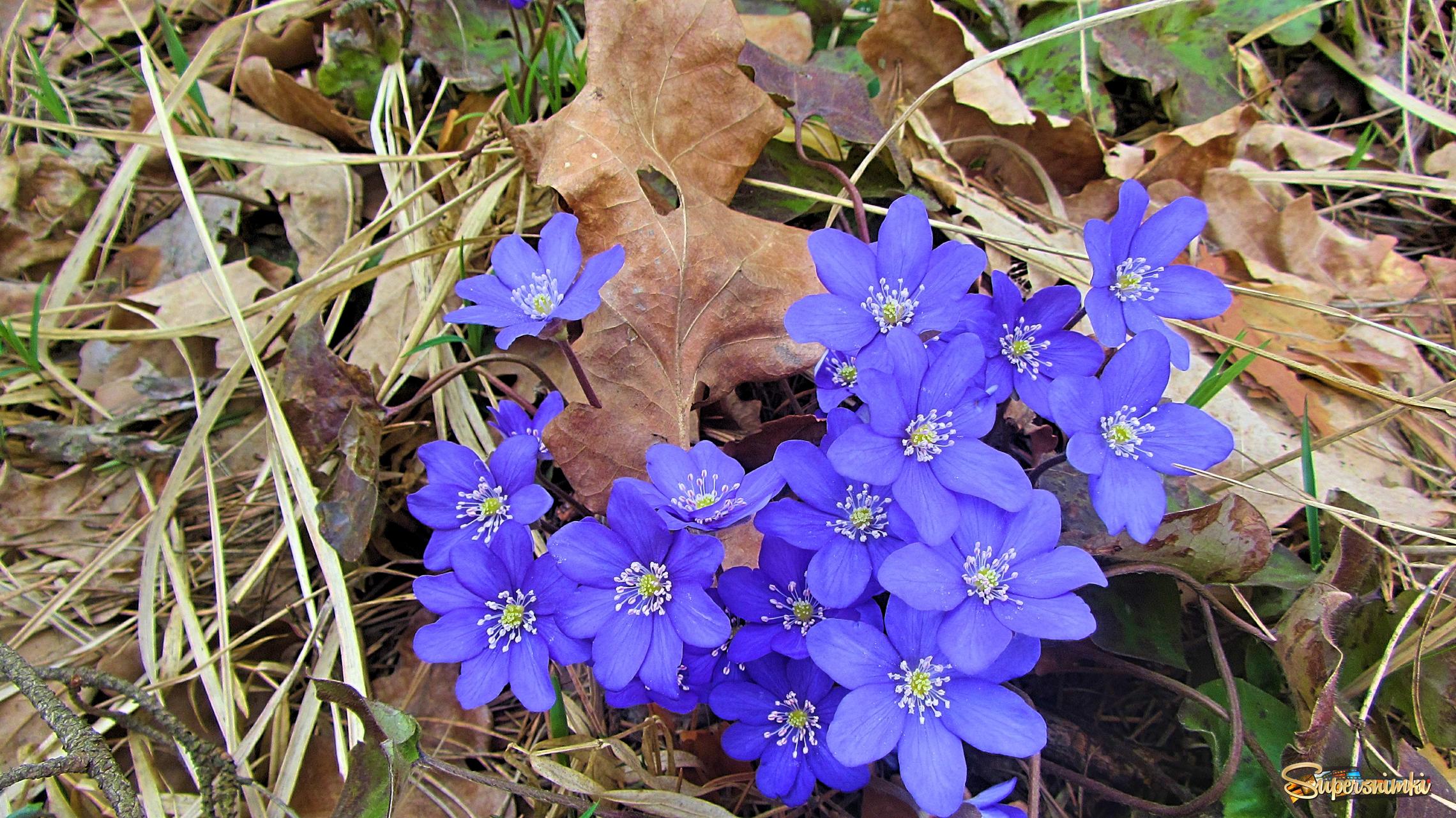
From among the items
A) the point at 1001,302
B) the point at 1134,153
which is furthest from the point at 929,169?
the point at 1001,302

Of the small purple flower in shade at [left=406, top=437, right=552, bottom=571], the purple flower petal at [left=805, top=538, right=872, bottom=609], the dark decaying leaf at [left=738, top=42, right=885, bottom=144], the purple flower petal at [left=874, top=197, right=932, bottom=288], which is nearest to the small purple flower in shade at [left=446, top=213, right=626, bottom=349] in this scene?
the small purple flower in shade at [left=406, top=437, right=552, bottom=571]

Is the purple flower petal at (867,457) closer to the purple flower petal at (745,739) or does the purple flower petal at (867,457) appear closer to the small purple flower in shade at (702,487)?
the small purple flower in shade at (702,487)

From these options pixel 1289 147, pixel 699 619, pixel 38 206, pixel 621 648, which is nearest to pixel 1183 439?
pixel 699 619

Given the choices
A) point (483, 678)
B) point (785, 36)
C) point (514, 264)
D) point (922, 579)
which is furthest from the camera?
point (785, 36)

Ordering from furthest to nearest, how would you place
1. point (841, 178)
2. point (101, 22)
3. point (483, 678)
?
1. point (101, 22)
2. point (841, 178)
3. point (483, 678)

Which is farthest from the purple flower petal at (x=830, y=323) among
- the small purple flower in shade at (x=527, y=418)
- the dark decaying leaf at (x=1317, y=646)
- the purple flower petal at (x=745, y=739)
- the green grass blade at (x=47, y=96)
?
the green grass blade at (x=47, y=96)

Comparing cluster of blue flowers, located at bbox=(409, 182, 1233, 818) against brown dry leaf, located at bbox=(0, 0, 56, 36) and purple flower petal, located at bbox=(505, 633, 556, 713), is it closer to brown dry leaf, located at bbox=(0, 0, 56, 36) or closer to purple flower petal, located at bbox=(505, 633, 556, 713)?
purple flower petal, located at bbox=(505, 633, 556, 713)

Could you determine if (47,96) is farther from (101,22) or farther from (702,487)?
(702,487)
